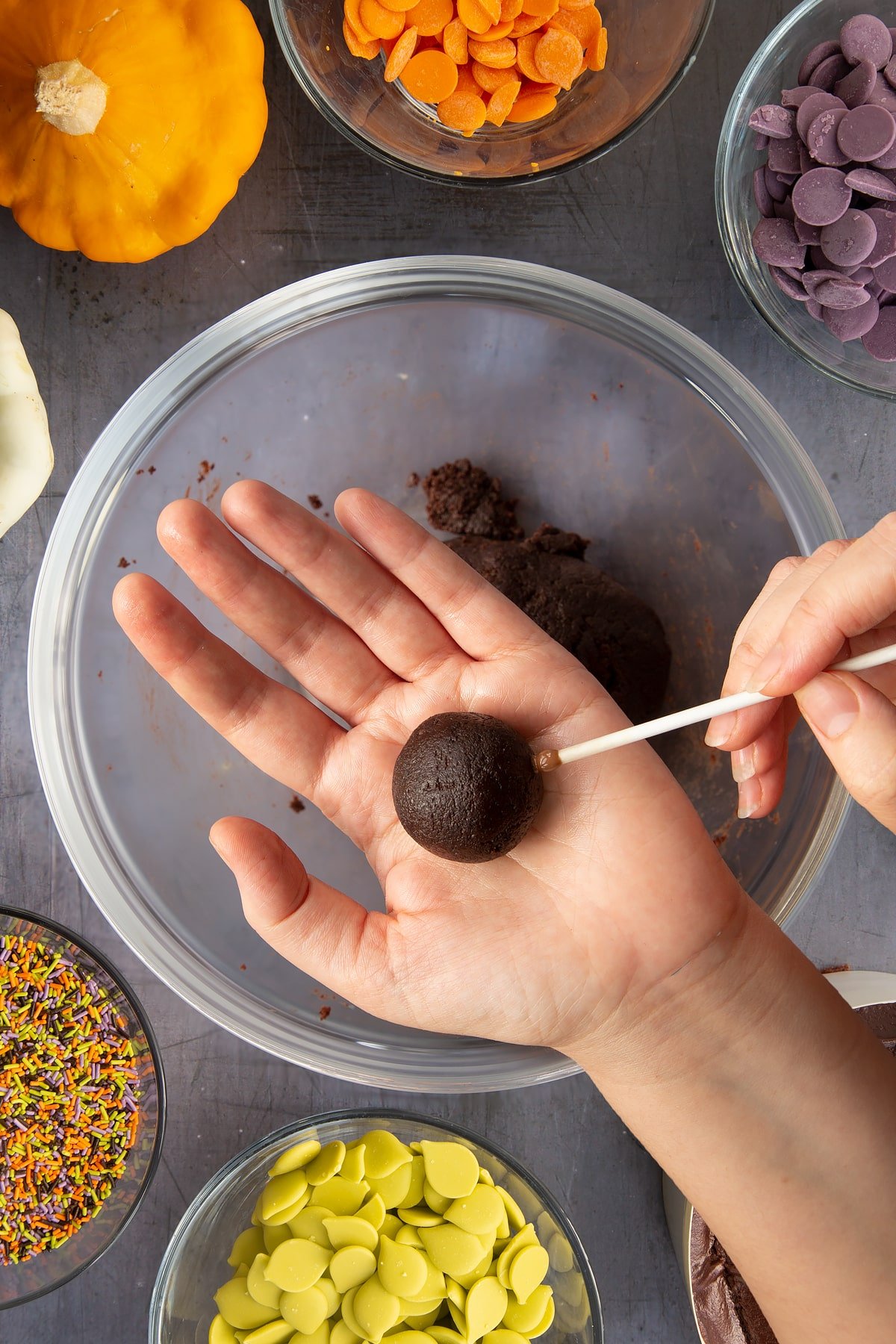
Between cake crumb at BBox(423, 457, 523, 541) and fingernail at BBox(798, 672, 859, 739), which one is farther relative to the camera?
cake crumb at BBox(423, 457, 523, 541)

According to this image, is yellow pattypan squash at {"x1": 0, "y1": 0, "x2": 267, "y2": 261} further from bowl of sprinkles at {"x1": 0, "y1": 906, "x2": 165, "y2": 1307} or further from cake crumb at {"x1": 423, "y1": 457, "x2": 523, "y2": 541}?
bowl of sprinkles at {"x1": 0, "y1": 906, "x2": 165, "y2": 1307}

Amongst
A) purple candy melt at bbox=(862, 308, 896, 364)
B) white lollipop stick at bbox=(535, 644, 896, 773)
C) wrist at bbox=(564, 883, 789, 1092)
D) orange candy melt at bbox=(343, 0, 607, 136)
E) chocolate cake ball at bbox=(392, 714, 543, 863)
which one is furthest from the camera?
purple candy melt at bbox=(862, 308, 896, 364)

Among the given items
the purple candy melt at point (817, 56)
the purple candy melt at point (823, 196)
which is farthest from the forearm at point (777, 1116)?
the purple candy melt at point (817, 56)

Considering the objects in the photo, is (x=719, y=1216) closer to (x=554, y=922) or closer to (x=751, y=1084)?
(x=751, y=1084)

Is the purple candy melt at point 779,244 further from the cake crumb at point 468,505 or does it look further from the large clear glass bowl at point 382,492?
the cake crumb at point 468,505

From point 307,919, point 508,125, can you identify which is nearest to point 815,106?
point 508,125

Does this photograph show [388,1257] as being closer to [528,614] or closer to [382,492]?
[528,614]

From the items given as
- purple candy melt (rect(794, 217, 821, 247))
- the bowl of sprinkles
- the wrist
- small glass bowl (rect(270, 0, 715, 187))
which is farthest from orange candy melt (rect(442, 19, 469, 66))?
the bowl of sprinkles
